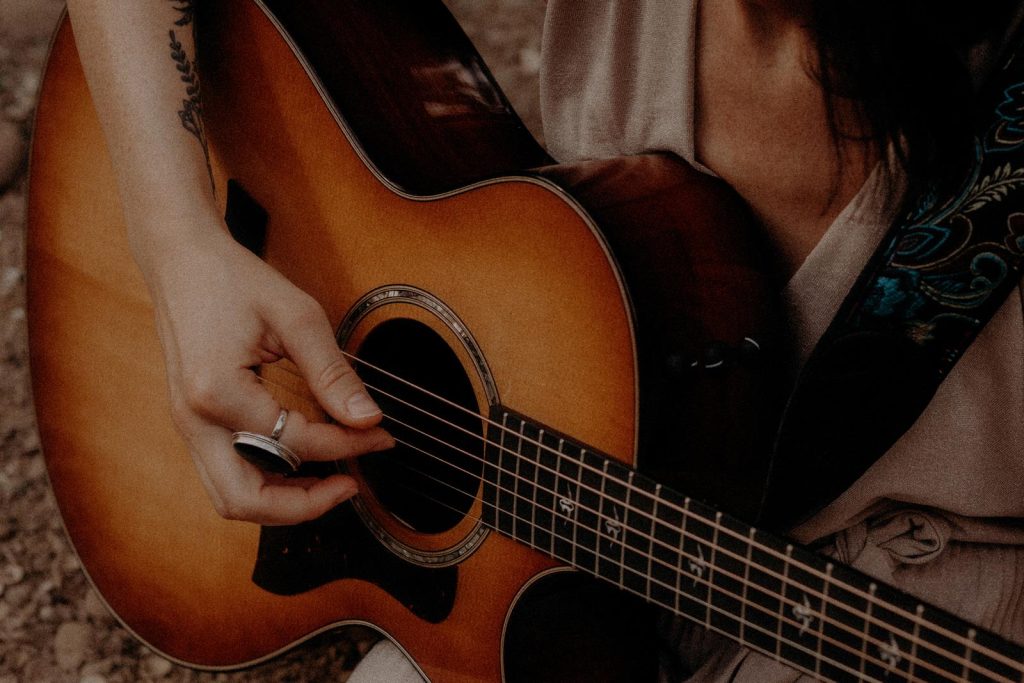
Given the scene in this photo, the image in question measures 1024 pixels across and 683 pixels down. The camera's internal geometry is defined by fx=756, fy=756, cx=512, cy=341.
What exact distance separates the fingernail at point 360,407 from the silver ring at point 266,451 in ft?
0.26

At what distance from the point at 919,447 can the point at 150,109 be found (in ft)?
2.95

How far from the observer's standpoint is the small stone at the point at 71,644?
1.30 m

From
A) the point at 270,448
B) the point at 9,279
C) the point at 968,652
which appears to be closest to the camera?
the point at 968,652

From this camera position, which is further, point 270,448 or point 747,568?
point 270,448

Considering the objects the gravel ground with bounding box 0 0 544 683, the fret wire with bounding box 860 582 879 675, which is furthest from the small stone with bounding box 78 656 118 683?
the fret wire with bounding box 860 582 879 675

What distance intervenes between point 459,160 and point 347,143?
0.47 ft

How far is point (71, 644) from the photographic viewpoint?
4.31 ft

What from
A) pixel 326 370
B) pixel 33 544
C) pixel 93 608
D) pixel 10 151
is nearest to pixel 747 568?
pixel 326 370

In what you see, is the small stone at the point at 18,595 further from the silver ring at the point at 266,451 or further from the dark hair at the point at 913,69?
the dark hair at the point at 913,69

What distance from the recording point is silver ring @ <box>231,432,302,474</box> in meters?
0.74

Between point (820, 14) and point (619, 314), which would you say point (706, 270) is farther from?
point (820, 14)

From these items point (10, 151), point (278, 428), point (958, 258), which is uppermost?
point (958, 258)

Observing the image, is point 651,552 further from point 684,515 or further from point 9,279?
point 9,279

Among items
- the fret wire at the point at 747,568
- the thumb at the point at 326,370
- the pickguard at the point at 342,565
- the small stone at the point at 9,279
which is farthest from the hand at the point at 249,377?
the small stone at the point at 9,279
